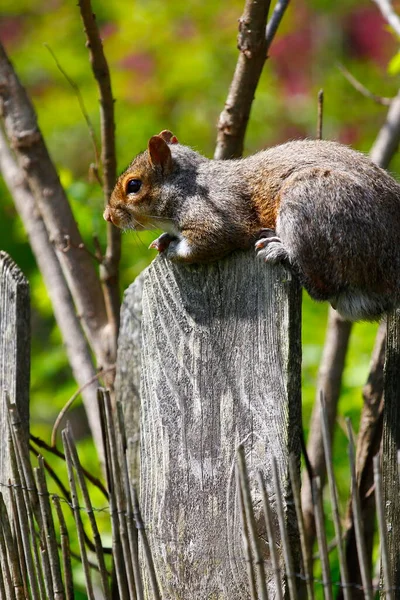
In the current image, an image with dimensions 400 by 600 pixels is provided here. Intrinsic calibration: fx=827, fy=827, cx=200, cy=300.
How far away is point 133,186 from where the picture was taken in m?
3.21

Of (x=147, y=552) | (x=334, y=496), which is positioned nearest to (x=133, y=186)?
(x=147, y=552)

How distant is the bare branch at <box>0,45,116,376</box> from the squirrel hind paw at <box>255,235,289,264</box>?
1174 millimetres

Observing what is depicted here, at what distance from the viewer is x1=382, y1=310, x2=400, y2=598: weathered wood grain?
223cm

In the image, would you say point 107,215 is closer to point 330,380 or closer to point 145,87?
point 330,380

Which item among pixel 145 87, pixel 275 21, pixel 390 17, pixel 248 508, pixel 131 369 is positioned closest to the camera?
pixel 248 508

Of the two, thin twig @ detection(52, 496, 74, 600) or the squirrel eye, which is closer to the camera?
thin twig @ detection(52, 496, 74, 600)

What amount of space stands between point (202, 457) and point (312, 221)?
2.65ft

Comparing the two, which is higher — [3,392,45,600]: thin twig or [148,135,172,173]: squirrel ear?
[148,135,172,173]: squirrel ear

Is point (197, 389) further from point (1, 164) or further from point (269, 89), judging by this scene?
point (269, 89)

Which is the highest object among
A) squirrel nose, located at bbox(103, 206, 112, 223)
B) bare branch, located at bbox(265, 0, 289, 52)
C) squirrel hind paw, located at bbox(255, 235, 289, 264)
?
bare branch, located at bbox(265, 0, 289, 52)

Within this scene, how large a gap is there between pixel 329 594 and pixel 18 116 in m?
2.39

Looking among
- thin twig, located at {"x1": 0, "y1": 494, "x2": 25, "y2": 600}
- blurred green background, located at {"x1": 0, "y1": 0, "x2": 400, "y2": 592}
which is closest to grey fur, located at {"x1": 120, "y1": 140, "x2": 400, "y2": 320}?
thin twig, located at {"x1": 0, "y1": 494, "x2": 25, "y2": 600}

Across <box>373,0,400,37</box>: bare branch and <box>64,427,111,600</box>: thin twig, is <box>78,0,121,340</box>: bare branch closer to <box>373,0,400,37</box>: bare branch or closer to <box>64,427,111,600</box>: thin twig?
<box>64,427,111,600</box>: thin twig

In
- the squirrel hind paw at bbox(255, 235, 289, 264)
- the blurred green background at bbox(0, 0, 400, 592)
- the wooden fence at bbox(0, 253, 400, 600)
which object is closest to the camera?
the wooden fence at bbox(0, 253, 400, 600)
